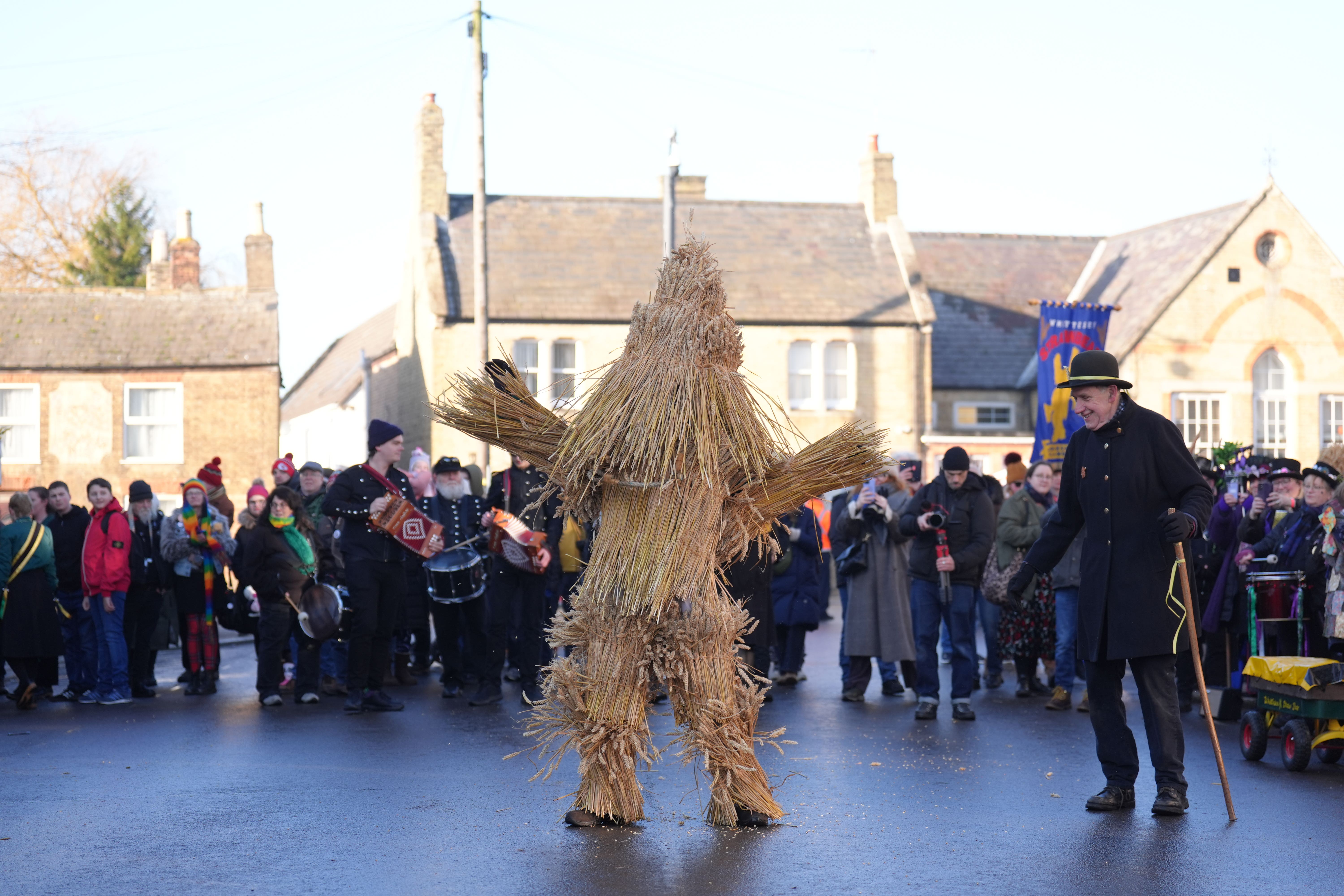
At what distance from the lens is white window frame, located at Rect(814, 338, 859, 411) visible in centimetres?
3491

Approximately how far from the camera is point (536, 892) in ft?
18.8

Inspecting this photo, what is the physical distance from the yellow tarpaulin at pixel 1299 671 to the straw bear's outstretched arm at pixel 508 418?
449cm

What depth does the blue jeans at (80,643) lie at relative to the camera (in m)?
12.9

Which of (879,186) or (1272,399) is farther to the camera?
(879,186)

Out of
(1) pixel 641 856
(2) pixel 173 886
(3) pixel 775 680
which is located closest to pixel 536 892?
(1) pixel 641 856

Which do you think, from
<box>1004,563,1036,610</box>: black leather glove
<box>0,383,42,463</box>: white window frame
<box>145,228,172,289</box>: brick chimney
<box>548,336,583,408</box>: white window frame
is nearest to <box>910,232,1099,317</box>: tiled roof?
<box>548,336,583,408</box>: white window frame

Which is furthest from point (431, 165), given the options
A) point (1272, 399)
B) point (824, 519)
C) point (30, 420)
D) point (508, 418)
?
point (508, 418)

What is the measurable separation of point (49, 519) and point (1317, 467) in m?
10.6

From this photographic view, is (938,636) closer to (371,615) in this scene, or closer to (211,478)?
(371,615)

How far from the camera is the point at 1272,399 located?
35.8 metres

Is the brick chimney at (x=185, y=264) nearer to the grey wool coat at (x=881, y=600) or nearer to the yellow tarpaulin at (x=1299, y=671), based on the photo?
the grey wool coat at (x=881, y=600)

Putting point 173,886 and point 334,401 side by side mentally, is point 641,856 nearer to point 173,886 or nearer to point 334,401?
point 173,886

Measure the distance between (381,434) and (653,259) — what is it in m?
24.9

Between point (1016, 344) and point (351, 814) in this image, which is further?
point (1016, 344)
